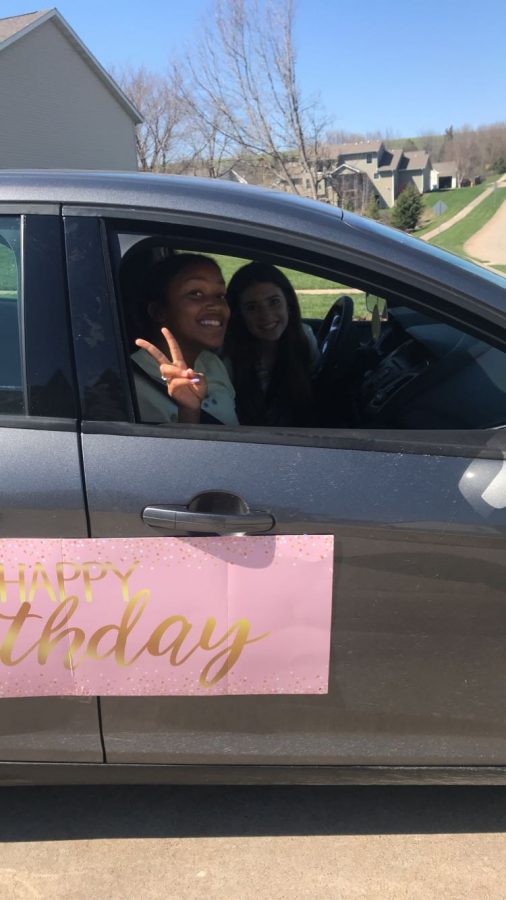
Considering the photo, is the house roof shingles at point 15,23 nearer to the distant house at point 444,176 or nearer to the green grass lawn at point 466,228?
the green grass lawn at point 466,228

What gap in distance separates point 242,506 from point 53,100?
1121 inches

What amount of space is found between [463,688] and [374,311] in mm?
1564

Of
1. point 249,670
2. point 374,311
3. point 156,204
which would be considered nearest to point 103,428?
point 156,204

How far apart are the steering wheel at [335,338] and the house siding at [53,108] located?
70.7ft

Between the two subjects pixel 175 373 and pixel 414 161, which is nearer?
pixel 175 373

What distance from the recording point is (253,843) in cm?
194

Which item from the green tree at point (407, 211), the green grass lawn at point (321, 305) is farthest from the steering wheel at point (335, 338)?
the green tree at point (407, 211)

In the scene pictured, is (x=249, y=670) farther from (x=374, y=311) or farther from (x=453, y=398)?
(x=374, y=311)

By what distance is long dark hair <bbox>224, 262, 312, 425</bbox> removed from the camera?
221 cm

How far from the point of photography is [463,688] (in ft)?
5.51

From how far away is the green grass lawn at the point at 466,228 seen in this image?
30.7m

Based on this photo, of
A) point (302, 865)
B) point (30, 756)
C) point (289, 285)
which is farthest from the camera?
point (289, 285)

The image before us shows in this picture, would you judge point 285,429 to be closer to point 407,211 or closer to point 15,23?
point 15,23

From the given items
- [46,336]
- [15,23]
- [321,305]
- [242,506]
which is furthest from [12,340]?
[15,23]
